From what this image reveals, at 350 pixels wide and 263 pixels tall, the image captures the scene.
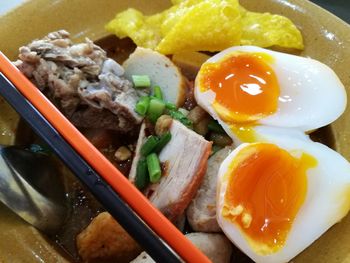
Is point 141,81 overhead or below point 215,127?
overhead

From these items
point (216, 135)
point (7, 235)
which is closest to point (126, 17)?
point (216, 135)

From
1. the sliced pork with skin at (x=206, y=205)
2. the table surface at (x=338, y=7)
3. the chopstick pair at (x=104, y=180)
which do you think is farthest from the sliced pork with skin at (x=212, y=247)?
the table surface at (x=338, y=7)

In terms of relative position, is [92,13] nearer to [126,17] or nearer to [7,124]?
[126,17]

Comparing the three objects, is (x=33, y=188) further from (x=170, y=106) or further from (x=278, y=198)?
(x=278, y=198)

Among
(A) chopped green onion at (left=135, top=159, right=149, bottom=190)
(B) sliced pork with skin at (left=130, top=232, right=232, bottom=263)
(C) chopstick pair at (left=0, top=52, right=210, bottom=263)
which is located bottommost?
(B) sliced pork with skin at (left=130, top=232, right=232, bottom=263)

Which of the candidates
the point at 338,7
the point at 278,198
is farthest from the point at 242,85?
the point at 338,7

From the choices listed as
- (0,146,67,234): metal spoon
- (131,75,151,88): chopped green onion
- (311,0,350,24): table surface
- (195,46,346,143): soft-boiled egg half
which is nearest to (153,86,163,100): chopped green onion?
(131,75,151,88): chopped green onion

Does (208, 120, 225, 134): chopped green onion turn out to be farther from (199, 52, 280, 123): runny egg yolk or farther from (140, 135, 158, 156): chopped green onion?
(140, 135, 158, 156): chopped green onion
